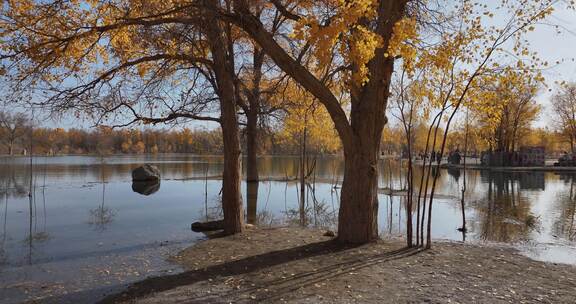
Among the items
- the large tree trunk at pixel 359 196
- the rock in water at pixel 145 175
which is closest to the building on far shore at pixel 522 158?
the rock in water at pixel 145 175

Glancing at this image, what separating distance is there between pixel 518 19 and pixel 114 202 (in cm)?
1702

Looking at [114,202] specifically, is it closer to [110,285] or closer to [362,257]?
[110,285]

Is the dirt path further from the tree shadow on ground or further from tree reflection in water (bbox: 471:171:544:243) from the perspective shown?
tree reflection in water (bbox: 471:171:544:243)

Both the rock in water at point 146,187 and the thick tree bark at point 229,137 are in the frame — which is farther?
the rock in water at point 146,187

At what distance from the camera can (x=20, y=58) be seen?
7879 mm

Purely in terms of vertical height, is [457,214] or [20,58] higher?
[20,58]

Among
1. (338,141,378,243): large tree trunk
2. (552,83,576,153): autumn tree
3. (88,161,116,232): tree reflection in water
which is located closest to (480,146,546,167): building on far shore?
(552,83,576,153): autumn tree

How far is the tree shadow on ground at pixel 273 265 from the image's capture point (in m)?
5.95

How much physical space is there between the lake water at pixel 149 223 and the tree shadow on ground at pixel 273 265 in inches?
31.4

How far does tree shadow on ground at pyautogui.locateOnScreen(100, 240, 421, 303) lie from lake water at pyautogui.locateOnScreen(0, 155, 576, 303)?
80 centimetres

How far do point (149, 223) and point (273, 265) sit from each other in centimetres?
751

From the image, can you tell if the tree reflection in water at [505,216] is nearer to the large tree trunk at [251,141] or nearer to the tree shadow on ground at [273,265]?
the tree shadow on ground at [273,265]

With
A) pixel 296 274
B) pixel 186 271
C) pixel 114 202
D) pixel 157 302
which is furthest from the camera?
pixel 114 202

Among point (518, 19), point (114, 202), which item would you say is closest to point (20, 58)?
point (518, 19)
